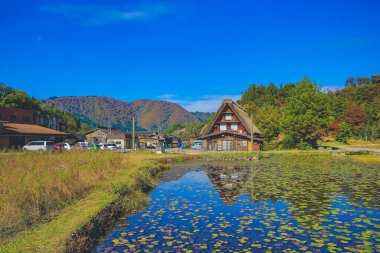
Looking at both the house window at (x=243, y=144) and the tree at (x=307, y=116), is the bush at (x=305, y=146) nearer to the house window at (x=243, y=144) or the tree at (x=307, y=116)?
the tree at (x=307, y=116)

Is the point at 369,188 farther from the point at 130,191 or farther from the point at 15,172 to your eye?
the point at 15,172

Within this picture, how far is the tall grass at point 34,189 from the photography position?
24.3 ft

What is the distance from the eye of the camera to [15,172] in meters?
11.4

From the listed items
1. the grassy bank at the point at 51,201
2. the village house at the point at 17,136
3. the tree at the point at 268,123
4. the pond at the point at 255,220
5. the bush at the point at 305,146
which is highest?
the tree at the point at 268,123

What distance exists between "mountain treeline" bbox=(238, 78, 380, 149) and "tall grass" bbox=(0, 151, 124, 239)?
123 ft

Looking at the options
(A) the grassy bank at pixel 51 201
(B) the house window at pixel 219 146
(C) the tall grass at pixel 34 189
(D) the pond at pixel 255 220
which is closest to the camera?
(A) the grassy bank at pixel 51 201

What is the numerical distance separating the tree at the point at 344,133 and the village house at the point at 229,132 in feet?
77.1

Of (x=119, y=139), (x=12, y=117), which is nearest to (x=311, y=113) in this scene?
(x=119, y=139)

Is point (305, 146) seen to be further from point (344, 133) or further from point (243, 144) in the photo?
point (344, 133)

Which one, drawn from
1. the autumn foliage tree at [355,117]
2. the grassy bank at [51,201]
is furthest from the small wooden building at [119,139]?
the grassy bank at [51,201]

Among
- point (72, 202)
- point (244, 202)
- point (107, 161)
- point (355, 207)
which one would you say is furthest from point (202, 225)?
point (107, 161)

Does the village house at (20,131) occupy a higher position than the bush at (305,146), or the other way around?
the village house at (20,131)

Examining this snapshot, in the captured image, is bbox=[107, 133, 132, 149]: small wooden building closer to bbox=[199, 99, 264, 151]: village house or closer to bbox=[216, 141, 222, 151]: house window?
bbox=[199, 99, 264, 151]: village house

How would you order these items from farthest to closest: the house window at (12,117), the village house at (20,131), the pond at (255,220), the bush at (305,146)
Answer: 1. the house window at (12,117)
2. the bush at (305,146)
3. the village house at (20,131)
4. the pond at (255,220)
